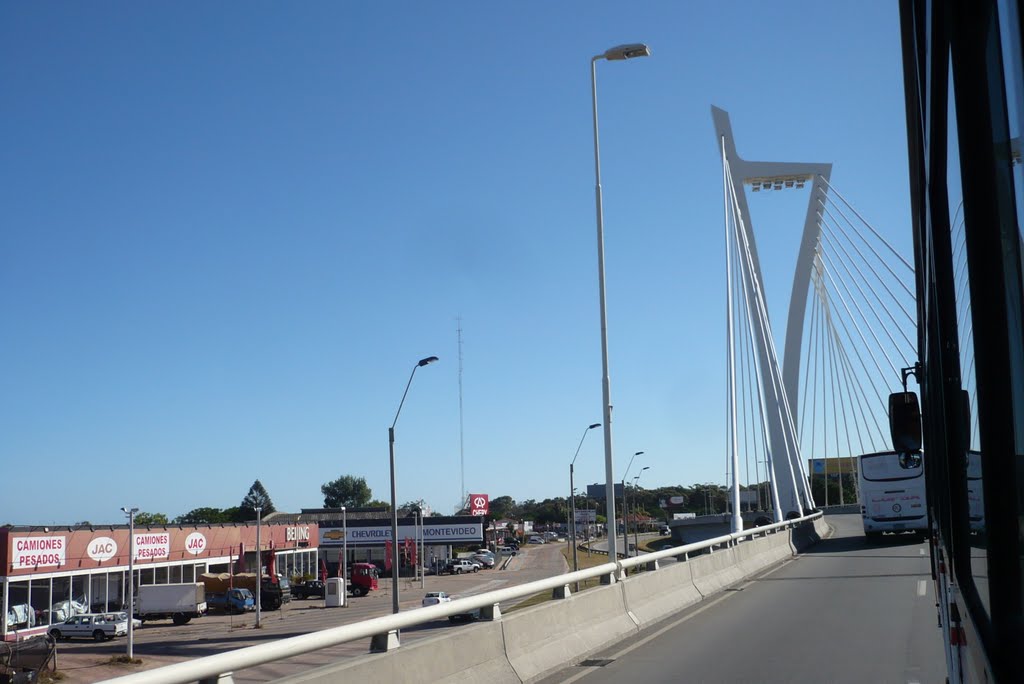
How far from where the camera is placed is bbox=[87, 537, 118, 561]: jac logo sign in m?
48.5

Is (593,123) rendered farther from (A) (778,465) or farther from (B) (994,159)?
(A) (778,465)

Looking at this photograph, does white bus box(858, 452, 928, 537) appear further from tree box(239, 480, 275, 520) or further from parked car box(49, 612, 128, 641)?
tree box(239, 480, 275, 520)

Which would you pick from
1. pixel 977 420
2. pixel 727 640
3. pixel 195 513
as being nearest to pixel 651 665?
pixel 727 640

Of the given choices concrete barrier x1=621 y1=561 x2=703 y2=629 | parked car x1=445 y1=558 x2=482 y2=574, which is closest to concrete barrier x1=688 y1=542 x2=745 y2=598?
concrete barrier x1=621 y1=561 x2=703 y2=629

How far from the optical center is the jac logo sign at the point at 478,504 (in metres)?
108

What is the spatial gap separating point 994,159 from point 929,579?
21184 mm

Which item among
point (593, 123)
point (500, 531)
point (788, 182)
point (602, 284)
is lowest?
point (500, 531)

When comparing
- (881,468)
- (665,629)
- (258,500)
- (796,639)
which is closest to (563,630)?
(796,639)

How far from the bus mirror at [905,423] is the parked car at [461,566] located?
2873 inches

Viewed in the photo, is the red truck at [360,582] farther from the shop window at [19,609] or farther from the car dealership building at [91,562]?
the shop window at [19,609]

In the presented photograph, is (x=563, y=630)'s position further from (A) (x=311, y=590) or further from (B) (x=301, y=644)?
(A) (x=311, y=590)

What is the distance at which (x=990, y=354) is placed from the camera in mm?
2234

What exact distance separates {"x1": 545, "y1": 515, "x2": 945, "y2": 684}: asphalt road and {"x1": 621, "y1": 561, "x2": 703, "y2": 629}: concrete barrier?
0.29 m

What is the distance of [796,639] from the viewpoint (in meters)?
12.7
